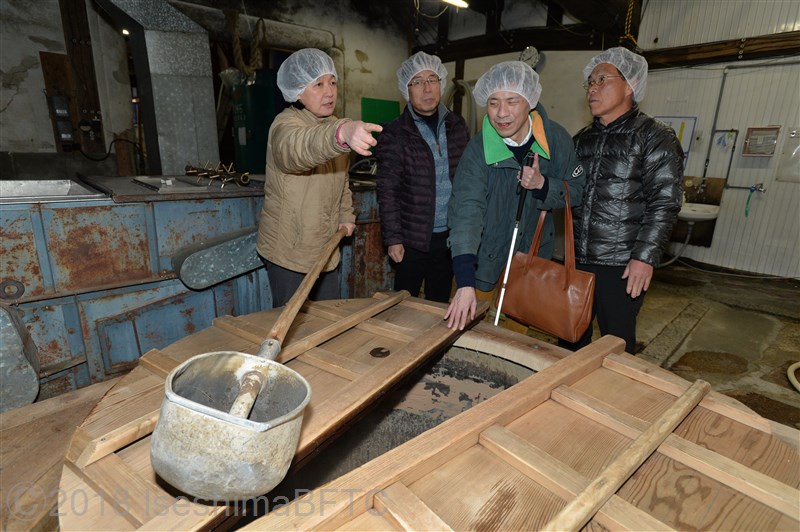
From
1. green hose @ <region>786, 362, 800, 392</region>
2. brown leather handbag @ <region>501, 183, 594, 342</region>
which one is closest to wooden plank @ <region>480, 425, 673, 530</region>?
brown leather handbag @ <region>501, 183, 594, 342</region>

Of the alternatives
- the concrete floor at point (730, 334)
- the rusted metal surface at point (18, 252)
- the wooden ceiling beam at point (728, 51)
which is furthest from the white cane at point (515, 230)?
the wooden ceiling beam at point (728, 51)

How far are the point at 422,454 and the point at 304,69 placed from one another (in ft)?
6.81

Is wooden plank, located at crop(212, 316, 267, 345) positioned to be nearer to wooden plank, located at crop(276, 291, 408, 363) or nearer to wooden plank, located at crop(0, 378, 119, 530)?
wooden plank, located at crop(276, 291, 408, 363)

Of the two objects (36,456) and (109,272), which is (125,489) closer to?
(36,456)

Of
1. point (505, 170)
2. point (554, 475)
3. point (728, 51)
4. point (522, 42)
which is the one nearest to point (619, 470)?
point (554, 475)

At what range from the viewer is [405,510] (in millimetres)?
946

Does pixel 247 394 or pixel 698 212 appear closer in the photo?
pixel 247 394

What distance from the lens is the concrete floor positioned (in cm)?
345

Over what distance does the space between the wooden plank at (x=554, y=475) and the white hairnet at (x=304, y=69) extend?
6.57 feet

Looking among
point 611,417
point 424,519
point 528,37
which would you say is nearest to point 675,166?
point 611,417

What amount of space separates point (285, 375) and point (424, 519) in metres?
0.47

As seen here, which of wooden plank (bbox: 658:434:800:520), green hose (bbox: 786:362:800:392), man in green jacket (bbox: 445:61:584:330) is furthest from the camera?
green hose (bbox: 786:362:800:392)

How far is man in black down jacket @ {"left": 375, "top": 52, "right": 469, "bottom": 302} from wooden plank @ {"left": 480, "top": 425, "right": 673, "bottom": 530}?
178cm

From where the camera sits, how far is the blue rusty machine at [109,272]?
92.7 inches
